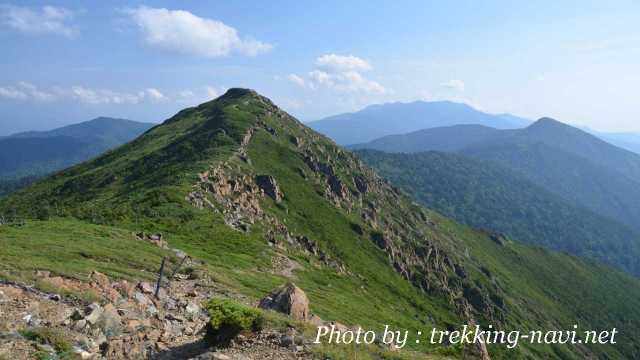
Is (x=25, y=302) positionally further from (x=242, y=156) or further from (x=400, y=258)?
(x=400, y=258)

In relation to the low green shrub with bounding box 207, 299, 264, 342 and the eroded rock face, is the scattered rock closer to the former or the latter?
the low green shrub with bounding box 207, 299, 264, 342

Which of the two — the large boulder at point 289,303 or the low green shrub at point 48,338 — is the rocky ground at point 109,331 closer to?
the low green shrub at point 48,338

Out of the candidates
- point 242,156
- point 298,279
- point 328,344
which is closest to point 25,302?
→ point 328,344

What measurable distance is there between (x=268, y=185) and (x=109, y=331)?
10130cm

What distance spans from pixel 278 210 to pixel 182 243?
53.1m

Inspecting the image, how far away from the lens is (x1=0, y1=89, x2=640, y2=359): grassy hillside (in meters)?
63.9

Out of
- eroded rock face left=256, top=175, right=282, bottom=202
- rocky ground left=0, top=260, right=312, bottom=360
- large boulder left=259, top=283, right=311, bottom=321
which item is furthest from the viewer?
eroded rock face left=256, top=175, right=282, bottom=202

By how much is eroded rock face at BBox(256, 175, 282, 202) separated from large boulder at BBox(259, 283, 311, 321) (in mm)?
90095

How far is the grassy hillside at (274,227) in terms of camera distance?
2515 inches

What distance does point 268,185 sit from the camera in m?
125

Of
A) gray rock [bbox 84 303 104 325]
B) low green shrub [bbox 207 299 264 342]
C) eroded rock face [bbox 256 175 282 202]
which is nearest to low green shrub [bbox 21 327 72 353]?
gray rock [bbox 84 303 104 325]

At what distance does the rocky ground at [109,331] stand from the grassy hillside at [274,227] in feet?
23.6

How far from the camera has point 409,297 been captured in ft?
416

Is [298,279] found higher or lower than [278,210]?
lower
